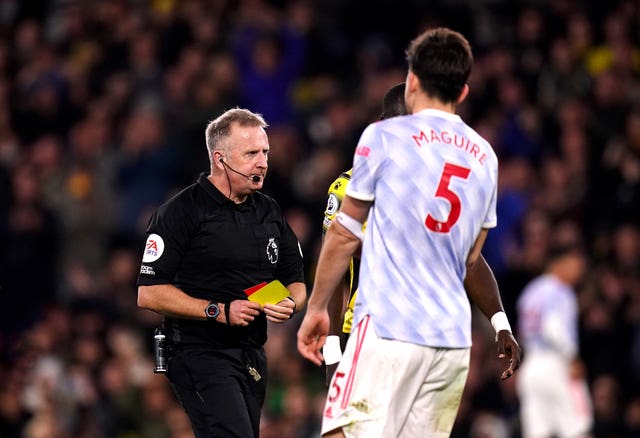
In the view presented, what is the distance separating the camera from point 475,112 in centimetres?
1406

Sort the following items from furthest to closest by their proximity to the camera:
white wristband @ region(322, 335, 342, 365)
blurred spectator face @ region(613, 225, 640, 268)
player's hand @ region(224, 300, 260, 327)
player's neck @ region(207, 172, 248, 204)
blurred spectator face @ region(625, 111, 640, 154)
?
blurred spectator face @ region(625, 111, 640, 154), blurred spectator face @ region(613, 225, 640, 268), player's neck @ region(207, 172, 248, 204), white wristband @ region(322, 335, 342, 365), player's hand @ region(224, 300, 260, 327)

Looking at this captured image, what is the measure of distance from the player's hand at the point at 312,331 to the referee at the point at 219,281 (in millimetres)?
1127

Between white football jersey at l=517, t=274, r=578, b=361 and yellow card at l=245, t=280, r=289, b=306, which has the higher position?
yellow card at l=245, t=280, r=289, b=306

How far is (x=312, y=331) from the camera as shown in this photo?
534cm

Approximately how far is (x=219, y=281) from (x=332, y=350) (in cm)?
68

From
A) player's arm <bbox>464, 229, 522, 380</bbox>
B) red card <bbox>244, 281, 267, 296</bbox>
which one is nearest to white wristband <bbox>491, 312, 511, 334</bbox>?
player's arm <bbox>464, 229, 522, 380</bbox>

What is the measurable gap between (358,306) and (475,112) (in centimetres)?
894

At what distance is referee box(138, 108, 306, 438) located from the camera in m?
6.58

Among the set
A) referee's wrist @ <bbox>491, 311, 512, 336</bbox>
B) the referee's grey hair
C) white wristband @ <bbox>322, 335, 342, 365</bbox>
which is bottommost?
white wristband @ <bbox>322, 335, 342, 365</bbox>

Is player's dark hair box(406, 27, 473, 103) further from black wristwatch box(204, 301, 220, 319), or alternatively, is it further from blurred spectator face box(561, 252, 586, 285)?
blurred spectator face box(561, 252, 586, 285)

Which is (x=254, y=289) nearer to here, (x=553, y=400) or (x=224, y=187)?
(x=224, y=187)

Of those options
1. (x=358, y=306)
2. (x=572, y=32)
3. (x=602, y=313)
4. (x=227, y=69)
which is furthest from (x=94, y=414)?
(x=358, y=306)

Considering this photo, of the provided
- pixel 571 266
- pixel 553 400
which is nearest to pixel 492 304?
pixel 571 266

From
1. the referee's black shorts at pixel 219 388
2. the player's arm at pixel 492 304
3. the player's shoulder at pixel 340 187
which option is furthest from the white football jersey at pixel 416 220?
the referee's black shorts at pixel 219 388
